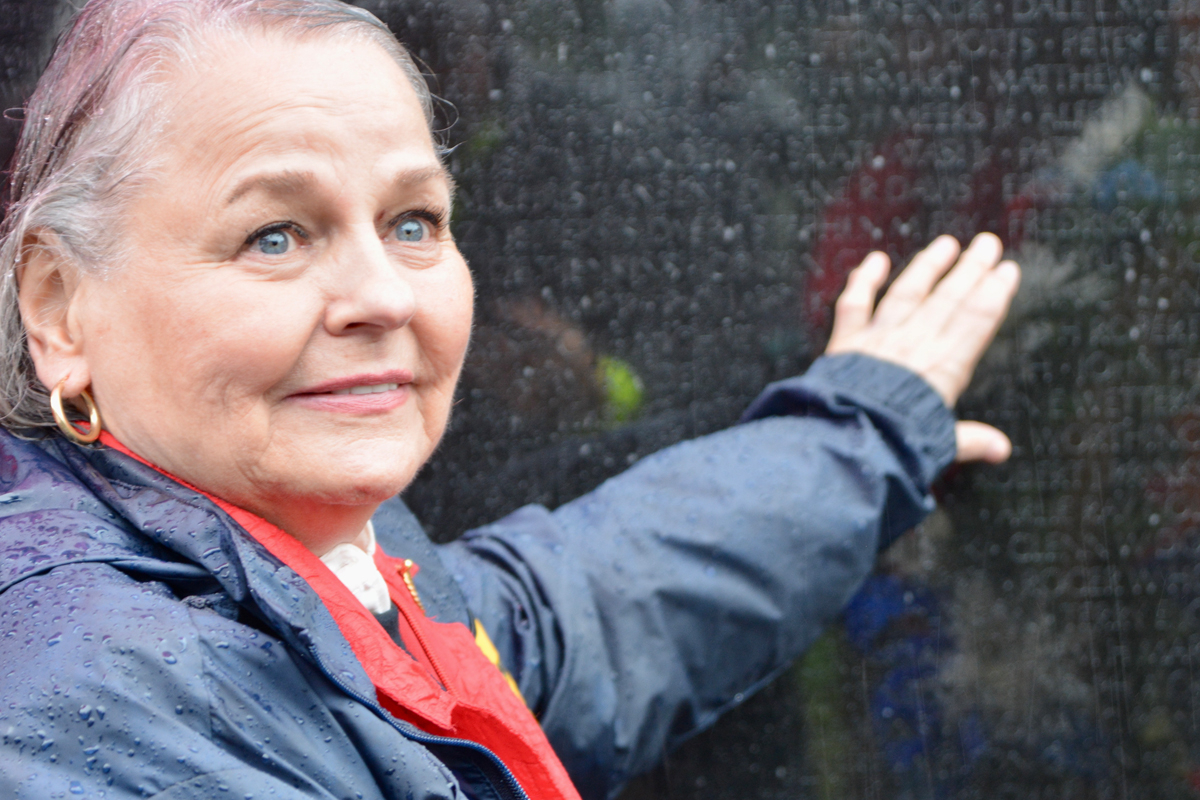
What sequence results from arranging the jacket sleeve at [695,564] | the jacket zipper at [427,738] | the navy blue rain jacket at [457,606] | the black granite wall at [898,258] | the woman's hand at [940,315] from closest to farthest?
the navy blue rain jacket at [457,606], the jacket zipper at [427,738], the jacket sleeve at [695,564], the woman's hand at [940,315], the black granite wall at [898,258]

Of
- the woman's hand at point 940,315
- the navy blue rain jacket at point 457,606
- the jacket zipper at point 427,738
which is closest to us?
the navy blue rain jacket at point 457,606

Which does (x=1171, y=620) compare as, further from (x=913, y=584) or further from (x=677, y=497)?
(x=677, y=497)

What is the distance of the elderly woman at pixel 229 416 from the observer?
0.87m

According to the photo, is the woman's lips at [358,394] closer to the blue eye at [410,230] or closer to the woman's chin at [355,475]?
the woman's chin at [355,475]

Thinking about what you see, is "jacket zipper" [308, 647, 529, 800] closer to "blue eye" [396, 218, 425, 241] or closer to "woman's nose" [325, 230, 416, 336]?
"woman's nose" [325, 230, 416, 336]

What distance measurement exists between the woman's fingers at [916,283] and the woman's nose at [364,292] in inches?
37.6

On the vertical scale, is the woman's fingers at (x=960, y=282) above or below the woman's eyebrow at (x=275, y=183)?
below

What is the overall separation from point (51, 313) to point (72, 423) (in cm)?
13

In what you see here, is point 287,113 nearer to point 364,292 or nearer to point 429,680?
point 364,292

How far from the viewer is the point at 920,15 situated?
1721 millimetres

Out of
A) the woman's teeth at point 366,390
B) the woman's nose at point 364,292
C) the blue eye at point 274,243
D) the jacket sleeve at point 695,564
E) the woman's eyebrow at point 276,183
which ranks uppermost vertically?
the woman's eyebrow at point 276,183

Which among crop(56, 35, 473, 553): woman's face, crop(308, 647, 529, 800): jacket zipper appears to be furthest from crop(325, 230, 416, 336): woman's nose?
crop(308, 647, 529, 800): jacket zipper

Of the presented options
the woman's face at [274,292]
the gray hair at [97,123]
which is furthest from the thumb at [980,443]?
the gray hair at [97,123]

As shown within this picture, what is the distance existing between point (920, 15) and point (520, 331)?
0.94 meters
